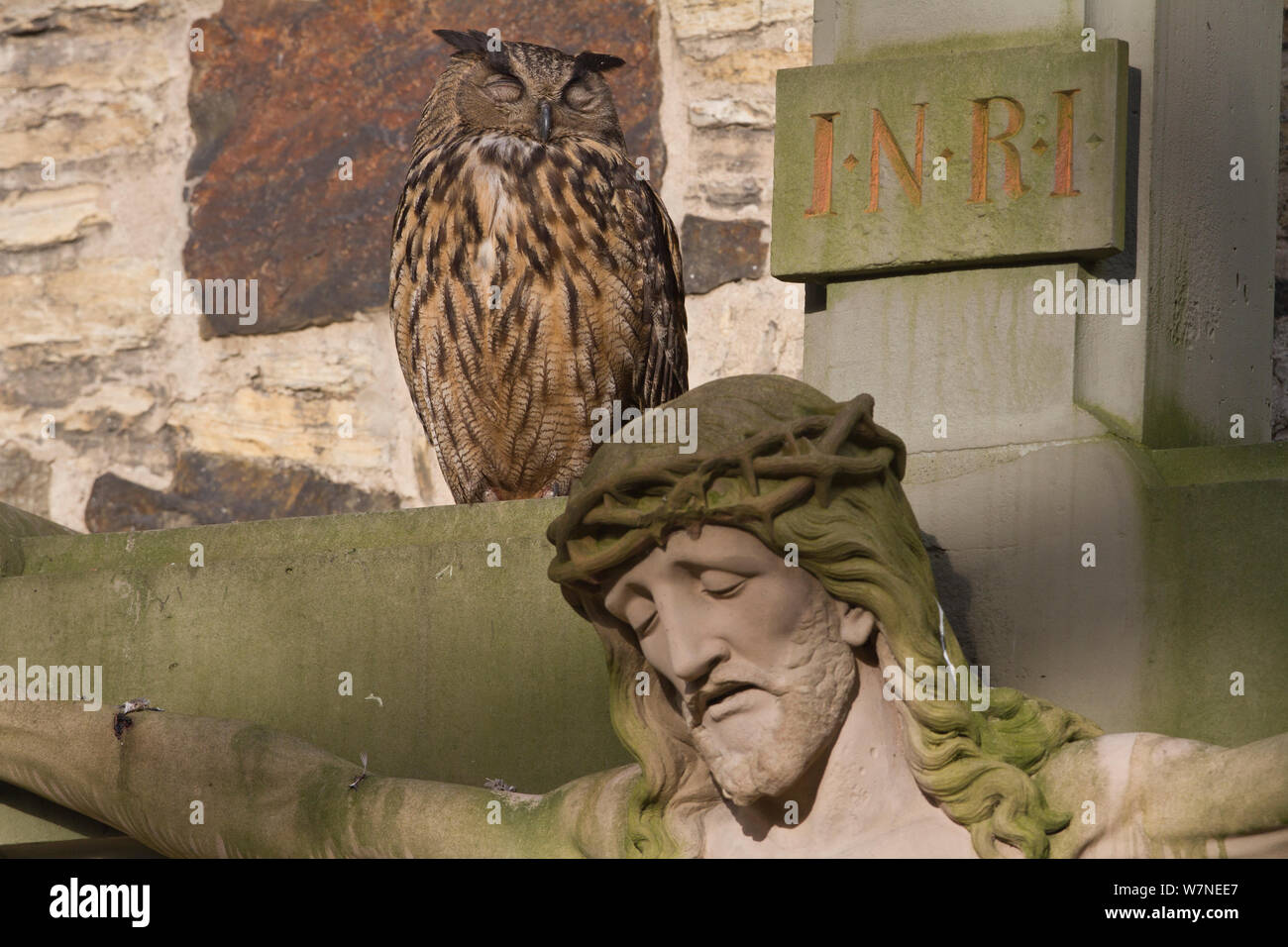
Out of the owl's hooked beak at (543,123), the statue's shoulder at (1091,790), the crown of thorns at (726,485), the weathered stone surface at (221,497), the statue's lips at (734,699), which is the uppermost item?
the owl's hooked beak at (543,123)

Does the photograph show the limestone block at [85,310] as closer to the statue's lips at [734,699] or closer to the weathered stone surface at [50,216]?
the weathered stone surface at [50,216]

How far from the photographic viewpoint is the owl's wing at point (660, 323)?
4.48m

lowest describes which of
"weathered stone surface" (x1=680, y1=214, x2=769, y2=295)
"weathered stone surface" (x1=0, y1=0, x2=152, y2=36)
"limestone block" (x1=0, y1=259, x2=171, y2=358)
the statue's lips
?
the statue's lips

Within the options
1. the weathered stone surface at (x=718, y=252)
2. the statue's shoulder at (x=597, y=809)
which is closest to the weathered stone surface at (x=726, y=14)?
the weathered stone surface at (x=718, y=252)

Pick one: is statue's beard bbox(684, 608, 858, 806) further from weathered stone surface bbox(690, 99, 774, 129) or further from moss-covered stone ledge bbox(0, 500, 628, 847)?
weathered stone surface bbox(690, 99, 774, 129)

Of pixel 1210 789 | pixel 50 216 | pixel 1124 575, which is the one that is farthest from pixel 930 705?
pixel 50 216

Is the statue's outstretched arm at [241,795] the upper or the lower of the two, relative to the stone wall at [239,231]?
lower

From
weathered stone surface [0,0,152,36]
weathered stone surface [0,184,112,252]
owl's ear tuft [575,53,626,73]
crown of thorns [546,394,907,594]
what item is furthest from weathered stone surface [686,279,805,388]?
crown of thorns [546,394,907,594]

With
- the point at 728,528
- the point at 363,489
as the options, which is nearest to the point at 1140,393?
the point at 728,528

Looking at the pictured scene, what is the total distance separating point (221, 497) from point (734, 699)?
2885 millimetres

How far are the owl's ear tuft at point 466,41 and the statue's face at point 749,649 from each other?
7.99ft

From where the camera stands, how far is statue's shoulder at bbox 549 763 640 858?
2781 mm

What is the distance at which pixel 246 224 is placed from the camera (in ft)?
17.7

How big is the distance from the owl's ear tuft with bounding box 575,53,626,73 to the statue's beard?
8.01 feet
